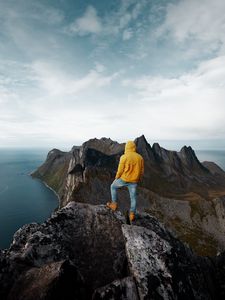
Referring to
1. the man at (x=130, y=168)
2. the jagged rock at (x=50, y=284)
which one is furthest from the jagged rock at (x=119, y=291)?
the man at (x=130, y=168)

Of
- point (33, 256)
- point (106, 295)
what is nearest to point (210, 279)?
point (106, 295)

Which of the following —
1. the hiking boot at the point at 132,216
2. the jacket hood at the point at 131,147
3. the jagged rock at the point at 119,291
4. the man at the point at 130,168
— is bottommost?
the jagged rock at the point at 119,291

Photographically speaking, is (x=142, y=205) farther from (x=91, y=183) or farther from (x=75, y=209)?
(x=75, y=209)

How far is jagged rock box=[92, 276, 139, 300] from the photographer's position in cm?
1056

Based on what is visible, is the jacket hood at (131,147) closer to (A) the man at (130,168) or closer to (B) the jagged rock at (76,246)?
(A) the man at (130,168)

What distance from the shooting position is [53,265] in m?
11.1

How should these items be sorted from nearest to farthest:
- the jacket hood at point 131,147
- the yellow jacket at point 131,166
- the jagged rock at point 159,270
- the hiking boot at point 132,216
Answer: the jagged rock at point 159,270
the yellow jacket at point 131,166
the jacket hood at point 131,147
the hiking boot at point 132,216

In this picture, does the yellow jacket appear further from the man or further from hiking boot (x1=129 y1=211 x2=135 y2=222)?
hiking boot (x1=129 y1=211 x2=135 y2=222)

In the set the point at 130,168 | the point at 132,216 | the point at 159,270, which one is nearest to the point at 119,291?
the point at 159,270

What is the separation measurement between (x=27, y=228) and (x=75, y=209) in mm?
3705

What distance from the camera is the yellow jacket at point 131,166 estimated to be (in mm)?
16062

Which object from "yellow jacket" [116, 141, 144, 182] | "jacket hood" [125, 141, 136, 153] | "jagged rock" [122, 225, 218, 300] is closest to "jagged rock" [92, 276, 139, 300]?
"jagged rock" [122, 225, 218, 300]

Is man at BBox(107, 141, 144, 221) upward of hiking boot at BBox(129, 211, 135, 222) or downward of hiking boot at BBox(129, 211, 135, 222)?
upward

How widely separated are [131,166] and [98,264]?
668 centimetres
